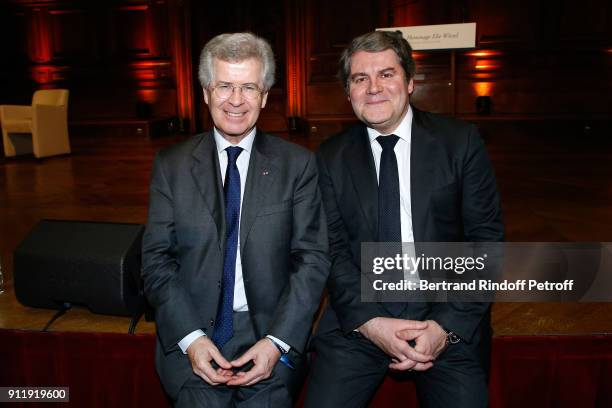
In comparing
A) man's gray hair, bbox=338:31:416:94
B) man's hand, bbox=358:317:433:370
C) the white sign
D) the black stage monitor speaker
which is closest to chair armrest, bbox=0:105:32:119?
the white sign

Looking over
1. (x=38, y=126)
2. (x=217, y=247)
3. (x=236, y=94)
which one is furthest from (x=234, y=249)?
(x=38, y=126)

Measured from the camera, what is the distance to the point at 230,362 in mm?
1473

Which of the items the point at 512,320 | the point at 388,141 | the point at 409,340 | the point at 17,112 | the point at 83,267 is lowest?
the point at 512,320

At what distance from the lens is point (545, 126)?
711 cm

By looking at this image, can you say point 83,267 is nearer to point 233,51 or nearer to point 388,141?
point 233,51

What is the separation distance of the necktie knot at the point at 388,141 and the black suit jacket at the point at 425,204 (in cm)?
5

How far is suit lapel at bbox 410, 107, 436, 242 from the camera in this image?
1.65 meters

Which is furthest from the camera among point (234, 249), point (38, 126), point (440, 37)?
point (38, 126)

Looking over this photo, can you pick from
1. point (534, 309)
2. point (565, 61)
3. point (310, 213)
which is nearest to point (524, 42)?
point (565, 61)

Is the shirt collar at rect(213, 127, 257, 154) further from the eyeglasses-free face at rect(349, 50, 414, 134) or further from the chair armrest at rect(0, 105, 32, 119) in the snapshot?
the chair armrest at rect(0, 105, 32, 119)

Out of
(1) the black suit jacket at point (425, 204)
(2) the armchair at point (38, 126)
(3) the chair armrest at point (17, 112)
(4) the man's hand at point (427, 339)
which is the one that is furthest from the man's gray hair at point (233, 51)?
(3) the chair armrest at point (17, 112)

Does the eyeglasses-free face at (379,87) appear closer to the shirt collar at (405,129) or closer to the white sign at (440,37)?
the shirt collar at (405,129)

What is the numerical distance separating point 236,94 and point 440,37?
4.63 metres

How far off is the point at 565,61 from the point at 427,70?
5.76 ft
